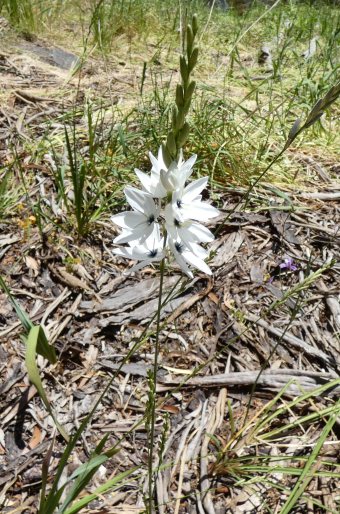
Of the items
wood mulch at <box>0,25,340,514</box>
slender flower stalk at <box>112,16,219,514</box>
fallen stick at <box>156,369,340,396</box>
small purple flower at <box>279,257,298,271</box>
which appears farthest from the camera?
small purple flower at <box>279,257,298,271</box>

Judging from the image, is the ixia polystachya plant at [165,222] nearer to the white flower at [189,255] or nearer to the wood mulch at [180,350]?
the white flower at [189,255]

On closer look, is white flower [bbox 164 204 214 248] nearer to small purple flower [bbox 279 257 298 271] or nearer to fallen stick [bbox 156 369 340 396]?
fallen stick [bbox 156 369 340 396]

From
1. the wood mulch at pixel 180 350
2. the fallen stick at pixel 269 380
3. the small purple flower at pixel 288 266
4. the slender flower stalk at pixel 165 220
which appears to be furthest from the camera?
the small purple flower at pixel 288 266

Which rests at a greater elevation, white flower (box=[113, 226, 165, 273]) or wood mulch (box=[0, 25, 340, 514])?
white flower (box=[113, 226, 165, 273])

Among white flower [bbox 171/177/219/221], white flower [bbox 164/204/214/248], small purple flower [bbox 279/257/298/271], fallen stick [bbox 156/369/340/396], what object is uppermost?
white flower [bbox 171/177/219/221]

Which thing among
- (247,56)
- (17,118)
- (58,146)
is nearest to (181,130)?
(58,146)

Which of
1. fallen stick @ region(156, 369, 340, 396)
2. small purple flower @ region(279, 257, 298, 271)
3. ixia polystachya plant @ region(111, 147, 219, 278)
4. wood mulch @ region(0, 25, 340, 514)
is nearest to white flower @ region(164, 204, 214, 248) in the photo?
ixia polystachya plant @ region(111, 147, 219, 278)

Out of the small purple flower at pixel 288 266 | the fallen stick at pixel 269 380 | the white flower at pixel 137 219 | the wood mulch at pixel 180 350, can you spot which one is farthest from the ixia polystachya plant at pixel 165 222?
the small purple flower at pixel 288 266

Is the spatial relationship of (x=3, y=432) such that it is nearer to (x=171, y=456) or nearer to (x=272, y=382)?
(x=171, y=456)

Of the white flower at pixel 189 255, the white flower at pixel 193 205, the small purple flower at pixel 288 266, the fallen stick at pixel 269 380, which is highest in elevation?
the white flower at pixel 193 205

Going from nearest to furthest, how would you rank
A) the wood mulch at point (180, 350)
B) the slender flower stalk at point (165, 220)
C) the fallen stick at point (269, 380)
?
the slender flower stalk at point (165, 220), the wood mulch at point (180, 350), the fallen stick at point (269, 380)
